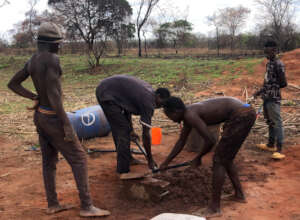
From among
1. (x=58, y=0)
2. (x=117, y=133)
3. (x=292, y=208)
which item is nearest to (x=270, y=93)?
(x=292, y=208)

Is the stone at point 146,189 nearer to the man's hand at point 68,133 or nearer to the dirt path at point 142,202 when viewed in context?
the dirt path at point 142,202

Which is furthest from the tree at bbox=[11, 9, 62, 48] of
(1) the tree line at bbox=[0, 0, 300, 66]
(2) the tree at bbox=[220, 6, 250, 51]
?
(2) the tree at bbox=[220, 6, 250, 51]

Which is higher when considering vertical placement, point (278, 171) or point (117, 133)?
point (117, 133)

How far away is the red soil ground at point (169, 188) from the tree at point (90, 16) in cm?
1796

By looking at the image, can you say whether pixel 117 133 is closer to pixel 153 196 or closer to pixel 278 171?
pixel 153 196

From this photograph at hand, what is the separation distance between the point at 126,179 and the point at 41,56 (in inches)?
66.6

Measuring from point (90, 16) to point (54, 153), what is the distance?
71.5 ft

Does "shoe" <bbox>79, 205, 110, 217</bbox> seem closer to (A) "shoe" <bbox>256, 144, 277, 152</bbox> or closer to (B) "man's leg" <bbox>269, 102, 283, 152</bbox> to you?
(B) "man's leg" <bbox>269, 102, 283, 152</bbox>

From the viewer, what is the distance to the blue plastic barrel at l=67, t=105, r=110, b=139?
5582 mm

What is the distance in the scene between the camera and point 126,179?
3479 mm

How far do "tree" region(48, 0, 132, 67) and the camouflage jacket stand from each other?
59.0 ft

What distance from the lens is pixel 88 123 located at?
18.6 ft

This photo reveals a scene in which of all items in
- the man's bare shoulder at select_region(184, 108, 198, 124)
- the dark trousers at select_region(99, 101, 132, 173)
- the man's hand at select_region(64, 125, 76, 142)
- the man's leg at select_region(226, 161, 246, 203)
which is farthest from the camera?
the dark trousers at select_region(99, 101, 132, 173)

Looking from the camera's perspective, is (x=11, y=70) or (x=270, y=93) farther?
(x=11, y=70)
